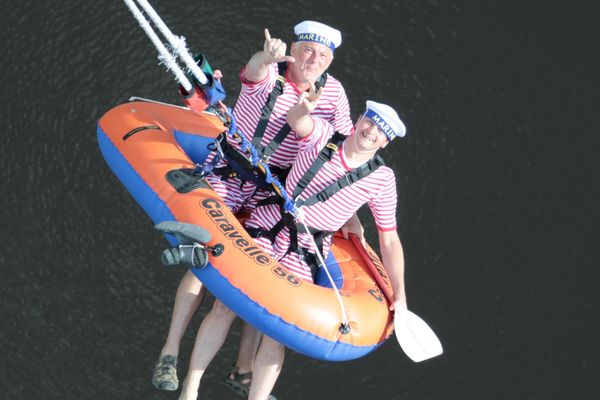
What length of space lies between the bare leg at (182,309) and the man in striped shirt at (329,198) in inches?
17.4

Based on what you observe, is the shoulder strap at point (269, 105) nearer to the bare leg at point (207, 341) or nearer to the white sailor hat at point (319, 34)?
the white sailor hat at point (319, 34)

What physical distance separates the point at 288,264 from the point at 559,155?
268 centimetres

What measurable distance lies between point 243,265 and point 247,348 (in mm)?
838

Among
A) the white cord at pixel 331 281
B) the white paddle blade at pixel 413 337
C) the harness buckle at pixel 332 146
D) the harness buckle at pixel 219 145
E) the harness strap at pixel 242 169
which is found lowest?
the white paddle blade at pixel 413 337

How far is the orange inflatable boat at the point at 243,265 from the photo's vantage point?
15.8ft

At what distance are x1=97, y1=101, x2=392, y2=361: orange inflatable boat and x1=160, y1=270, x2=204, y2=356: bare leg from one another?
410 mm

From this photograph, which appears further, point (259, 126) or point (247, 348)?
point (247, 348)

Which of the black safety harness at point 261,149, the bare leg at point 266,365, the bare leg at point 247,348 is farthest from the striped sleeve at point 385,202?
the bare leg at point 247,348

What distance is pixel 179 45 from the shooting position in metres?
4.80

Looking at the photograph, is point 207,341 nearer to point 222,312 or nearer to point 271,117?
point 222,312

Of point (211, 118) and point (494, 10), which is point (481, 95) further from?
point (211, 118)

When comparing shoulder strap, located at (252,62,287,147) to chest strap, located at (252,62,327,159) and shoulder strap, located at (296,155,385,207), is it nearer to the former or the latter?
chest strap, located at (252,62,327,159)

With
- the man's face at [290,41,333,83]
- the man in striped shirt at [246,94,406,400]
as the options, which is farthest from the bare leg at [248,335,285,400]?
the man's face at [290,41,333,83]

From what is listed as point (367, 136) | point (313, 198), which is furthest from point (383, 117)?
point (313, 198)
